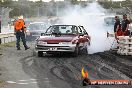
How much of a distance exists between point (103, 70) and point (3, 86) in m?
3.72

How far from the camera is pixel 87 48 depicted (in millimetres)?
19281

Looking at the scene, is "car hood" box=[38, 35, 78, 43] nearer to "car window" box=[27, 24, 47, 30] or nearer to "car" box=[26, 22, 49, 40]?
"car" box=[26, 22, 49, 40]

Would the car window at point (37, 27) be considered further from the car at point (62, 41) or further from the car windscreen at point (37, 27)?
the car at point (62, 41)

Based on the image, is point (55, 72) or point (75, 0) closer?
point (55, 72)

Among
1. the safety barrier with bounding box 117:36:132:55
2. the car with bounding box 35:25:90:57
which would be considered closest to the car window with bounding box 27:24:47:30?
the car with bounding box 35:25:90:57

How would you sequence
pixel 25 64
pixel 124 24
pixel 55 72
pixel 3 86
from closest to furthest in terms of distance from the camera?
pixel 3 86 → pixel 55 72 → pixel 25 64 → pixel 124 24

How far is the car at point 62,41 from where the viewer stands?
16969mm

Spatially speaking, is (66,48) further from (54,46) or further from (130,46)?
(130,46)

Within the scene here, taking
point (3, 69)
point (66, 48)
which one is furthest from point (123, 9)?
point (3, 69)

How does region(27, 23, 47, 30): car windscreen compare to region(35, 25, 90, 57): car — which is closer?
region(35, 25, 90, 57): car

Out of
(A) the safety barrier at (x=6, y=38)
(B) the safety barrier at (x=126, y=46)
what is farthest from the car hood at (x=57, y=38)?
(A) the safety barrier at (x=6, y=38)

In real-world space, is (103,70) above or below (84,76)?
below

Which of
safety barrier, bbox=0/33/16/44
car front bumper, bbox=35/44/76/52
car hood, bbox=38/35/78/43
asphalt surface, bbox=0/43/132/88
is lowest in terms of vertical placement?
safety barrier, bbox=0/33/16/44

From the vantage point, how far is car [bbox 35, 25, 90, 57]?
55.7 ft
